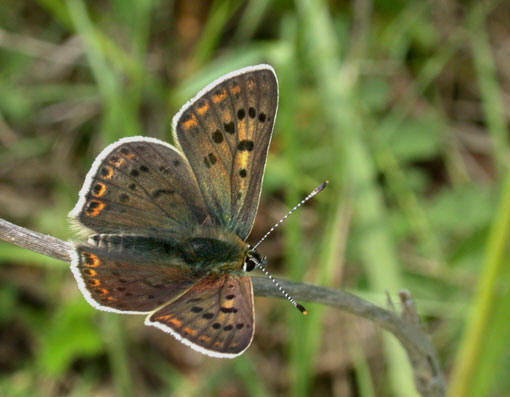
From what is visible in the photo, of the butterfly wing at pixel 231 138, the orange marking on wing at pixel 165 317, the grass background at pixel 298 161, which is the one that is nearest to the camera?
the orange marking on wing at pixel 165 317

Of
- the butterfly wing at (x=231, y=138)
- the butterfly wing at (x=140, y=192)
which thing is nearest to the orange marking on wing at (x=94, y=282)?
the butterfly wing at (x=140, y=192)

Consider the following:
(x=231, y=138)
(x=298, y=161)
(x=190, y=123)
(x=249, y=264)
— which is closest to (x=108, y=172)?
(x=190, y=123)

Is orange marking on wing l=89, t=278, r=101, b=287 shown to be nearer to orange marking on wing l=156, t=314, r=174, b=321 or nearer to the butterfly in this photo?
the butterfly

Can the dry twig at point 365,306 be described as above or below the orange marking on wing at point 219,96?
below

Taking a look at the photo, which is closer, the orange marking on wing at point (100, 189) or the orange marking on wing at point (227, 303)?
the orange marking on wing at point (227, 303)

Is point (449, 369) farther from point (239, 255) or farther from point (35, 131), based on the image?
point (35, 131)

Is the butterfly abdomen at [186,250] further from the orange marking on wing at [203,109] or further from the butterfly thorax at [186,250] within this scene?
the orange marking on wing at [203,109]
